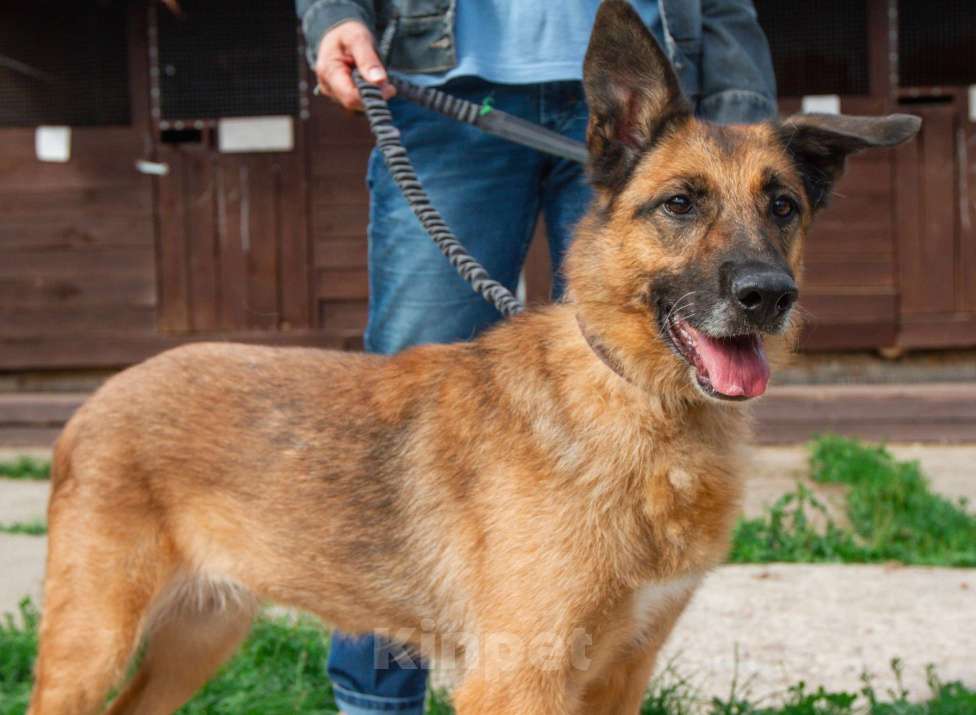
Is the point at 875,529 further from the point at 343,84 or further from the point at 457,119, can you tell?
the point at 343,84

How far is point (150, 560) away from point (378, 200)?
3.71ft

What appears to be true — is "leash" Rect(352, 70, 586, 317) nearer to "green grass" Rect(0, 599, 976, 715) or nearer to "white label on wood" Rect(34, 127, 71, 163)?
"green grass" Rect(0, 599, 976, 715)

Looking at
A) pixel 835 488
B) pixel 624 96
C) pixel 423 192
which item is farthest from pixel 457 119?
pixel 835 488

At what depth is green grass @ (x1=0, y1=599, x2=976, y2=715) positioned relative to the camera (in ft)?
10.6

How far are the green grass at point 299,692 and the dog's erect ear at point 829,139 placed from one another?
1.41 m

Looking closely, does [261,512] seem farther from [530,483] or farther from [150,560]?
[530,483]

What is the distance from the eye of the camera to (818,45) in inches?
345

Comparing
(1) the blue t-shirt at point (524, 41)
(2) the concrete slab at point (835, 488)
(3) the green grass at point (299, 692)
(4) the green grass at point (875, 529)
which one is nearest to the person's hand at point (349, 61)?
(1) the blue t-shirt at point (524, 41)

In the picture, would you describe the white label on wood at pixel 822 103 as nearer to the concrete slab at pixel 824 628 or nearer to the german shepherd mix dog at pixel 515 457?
the concrete slab at pixel 824 628

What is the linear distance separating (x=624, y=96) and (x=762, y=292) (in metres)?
0.64

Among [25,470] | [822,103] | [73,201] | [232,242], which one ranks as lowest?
[25,470]

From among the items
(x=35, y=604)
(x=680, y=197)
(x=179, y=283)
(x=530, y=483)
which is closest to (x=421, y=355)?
(x=530, y=483)

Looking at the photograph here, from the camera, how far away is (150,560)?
114 inches

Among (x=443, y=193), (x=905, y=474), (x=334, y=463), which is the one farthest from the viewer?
(x=905, y=474)
